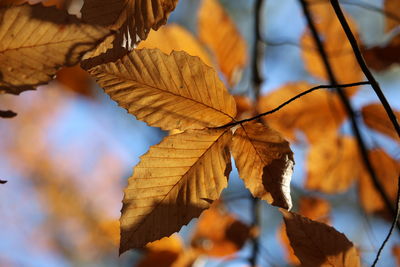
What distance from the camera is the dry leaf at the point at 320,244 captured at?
24.0 inches

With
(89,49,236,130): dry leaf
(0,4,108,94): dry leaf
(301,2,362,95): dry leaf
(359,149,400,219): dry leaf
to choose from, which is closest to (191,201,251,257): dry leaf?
(359,149,400,219): dry leaf

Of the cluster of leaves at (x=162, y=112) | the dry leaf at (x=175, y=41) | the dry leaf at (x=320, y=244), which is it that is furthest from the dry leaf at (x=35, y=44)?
the dry leaf at (x=175, y=41)

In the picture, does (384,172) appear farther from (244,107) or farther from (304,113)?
(244,107)

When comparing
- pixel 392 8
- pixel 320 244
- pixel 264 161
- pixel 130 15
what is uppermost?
pixel 392 8

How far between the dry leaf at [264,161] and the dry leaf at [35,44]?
0.81ft

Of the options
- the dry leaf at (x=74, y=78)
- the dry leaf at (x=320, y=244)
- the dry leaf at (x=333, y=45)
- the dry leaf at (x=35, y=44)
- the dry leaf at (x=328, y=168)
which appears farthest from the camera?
the dry leaf at (x=74, y=78)

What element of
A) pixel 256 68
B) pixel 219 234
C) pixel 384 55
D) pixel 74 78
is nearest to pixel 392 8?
pixel 384 55

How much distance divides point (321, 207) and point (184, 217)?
904mm

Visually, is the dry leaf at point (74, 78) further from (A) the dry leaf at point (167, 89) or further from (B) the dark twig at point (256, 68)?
(A) the dry leaf at point (167, 89)

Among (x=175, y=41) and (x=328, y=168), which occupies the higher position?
(x=175, y=41)

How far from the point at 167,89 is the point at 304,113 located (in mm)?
836

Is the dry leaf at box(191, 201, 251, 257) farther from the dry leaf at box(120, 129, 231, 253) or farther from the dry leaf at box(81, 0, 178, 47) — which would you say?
the dry leaf at box(81, 0, 178, 47)

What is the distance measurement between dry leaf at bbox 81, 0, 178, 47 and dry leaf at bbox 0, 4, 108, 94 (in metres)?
0.06

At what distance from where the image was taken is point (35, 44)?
1.67 feet
